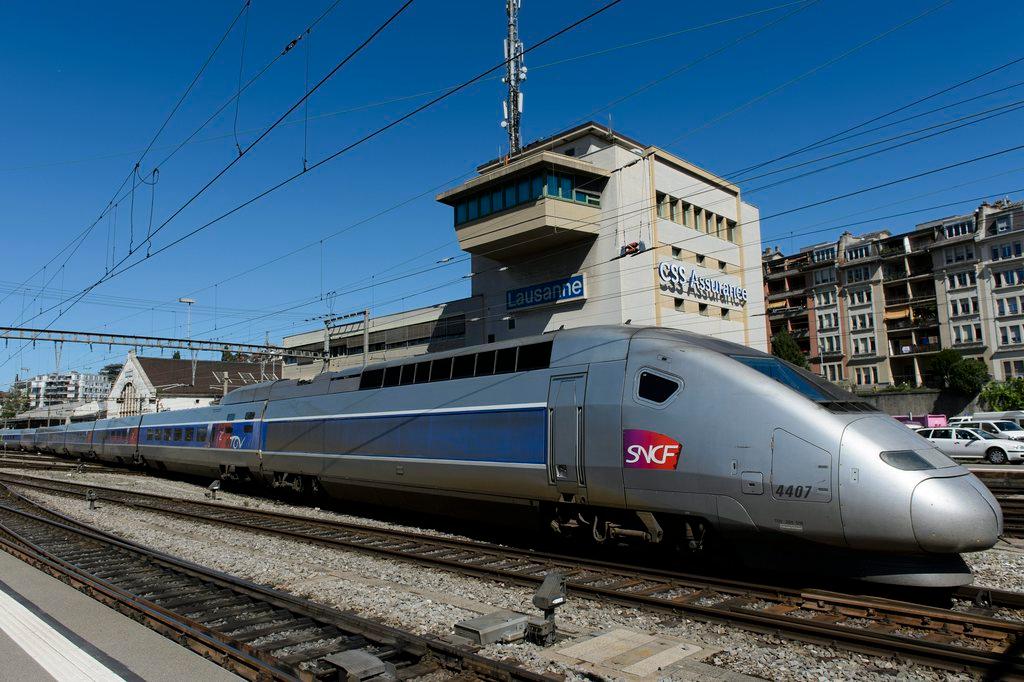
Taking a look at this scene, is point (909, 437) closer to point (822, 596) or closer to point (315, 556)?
point (822, 596)

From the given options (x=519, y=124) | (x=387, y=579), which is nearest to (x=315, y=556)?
(x=387, y=579)

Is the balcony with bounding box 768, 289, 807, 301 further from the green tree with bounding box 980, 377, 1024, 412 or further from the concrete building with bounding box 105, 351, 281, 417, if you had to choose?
the concrete building with bounding box 105, 351, 281, 417

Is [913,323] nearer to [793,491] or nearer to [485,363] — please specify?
[485,363]

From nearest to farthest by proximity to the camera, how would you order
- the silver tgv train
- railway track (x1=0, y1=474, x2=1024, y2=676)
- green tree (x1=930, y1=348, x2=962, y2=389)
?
1. railway track (x1=0, y1=474, x2=1024, y2=676)
2. the silver tgv train
3. green tree (x1=930, y1=348, x2=962, y2=389)

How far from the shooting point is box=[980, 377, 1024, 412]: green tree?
51.1 metres

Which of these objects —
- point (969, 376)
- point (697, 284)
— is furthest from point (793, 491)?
point (969, 376)

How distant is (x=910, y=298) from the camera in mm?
66688

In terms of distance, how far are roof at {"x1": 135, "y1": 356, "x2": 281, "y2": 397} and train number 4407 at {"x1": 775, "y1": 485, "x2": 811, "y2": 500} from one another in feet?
231

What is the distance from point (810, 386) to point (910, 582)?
255 centimetres

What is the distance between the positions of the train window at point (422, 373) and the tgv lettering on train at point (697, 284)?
2504 centimetres

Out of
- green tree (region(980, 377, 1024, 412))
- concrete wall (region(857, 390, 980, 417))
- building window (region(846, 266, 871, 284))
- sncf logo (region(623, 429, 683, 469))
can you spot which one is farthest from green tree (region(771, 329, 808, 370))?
sncf logo (region(623, 429, 683, 469))

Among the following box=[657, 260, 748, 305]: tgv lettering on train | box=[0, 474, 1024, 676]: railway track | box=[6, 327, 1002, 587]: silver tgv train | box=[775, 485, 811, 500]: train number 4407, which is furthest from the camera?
box=[657, 260, 748, 305]: tgv lettering on train

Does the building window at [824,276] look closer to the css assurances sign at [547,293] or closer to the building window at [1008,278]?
the building window at [1008,278]

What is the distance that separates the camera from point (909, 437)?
7.83 metres
